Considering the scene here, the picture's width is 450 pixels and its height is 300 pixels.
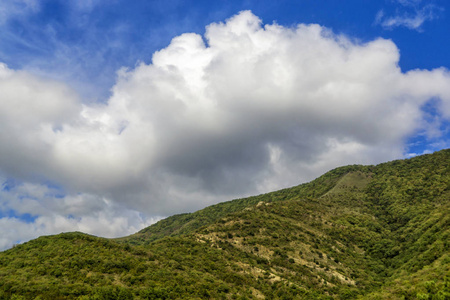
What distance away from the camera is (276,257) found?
6769 centimetres

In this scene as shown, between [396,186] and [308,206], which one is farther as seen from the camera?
Answer: [396,186]

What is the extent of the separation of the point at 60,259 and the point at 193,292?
72.0 feet

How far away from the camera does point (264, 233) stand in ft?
259

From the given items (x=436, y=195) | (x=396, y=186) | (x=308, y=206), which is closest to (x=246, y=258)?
(x=308, y=206)

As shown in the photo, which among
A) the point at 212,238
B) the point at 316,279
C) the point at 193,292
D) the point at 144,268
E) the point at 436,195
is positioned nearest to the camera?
the point at 193,292

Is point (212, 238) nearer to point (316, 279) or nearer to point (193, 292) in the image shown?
point (316, 279)

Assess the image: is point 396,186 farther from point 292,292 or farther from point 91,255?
point 91,255

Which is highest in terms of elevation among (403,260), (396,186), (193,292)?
(396,186)

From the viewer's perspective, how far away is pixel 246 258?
65.4 m

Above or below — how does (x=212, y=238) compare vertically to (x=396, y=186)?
below

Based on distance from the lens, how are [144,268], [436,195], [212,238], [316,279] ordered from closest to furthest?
[144,268] → [316,279] → [212,238] → [436,195]

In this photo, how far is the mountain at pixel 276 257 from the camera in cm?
3716

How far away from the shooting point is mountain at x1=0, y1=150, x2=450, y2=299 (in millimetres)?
37156

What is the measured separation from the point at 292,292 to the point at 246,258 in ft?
54.0
